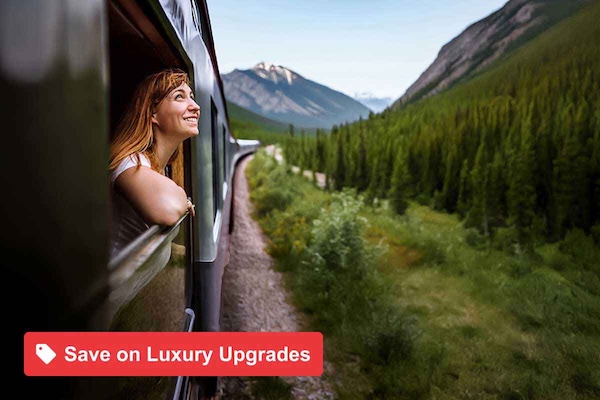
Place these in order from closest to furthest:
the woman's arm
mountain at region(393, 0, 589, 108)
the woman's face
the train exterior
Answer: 1. the train exterior
2. the woman's arm
3. the woman's face
4. mountain at region(393, 0, 589, 108)

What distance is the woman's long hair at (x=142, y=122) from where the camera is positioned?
4.12 ft

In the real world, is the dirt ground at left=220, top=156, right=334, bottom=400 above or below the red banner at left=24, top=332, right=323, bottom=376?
below

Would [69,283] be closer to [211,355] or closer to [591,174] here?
[211,355]

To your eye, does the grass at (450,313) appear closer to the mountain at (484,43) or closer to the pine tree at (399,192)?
the pine tree at (399,192)

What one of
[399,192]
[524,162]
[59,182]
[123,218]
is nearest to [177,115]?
[123,218]

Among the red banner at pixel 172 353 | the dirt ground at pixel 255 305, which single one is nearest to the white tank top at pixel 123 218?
the red banner at pixel 172 353

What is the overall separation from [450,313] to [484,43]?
92809mm

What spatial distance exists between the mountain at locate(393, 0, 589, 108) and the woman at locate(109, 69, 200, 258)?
61.2 metres

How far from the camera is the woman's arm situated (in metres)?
1.16

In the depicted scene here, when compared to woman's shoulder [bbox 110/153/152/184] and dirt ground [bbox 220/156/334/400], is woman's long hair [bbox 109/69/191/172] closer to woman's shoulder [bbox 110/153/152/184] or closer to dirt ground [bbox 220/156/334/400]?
woman's shoulder [bbox 110/153/152/184]

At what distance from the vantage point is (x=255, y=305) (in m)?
5.89

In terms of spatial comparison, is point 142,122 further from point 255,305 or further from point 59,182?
point 255,305

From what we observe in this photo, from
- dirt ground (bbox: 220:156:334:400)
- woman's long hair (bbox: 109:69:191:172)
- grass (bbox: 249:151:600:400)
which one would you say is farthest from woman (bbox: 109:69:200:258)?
grass (bbox: 249:151:600:400)

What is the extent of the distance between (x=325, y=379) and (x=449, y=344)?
5.48 feet
